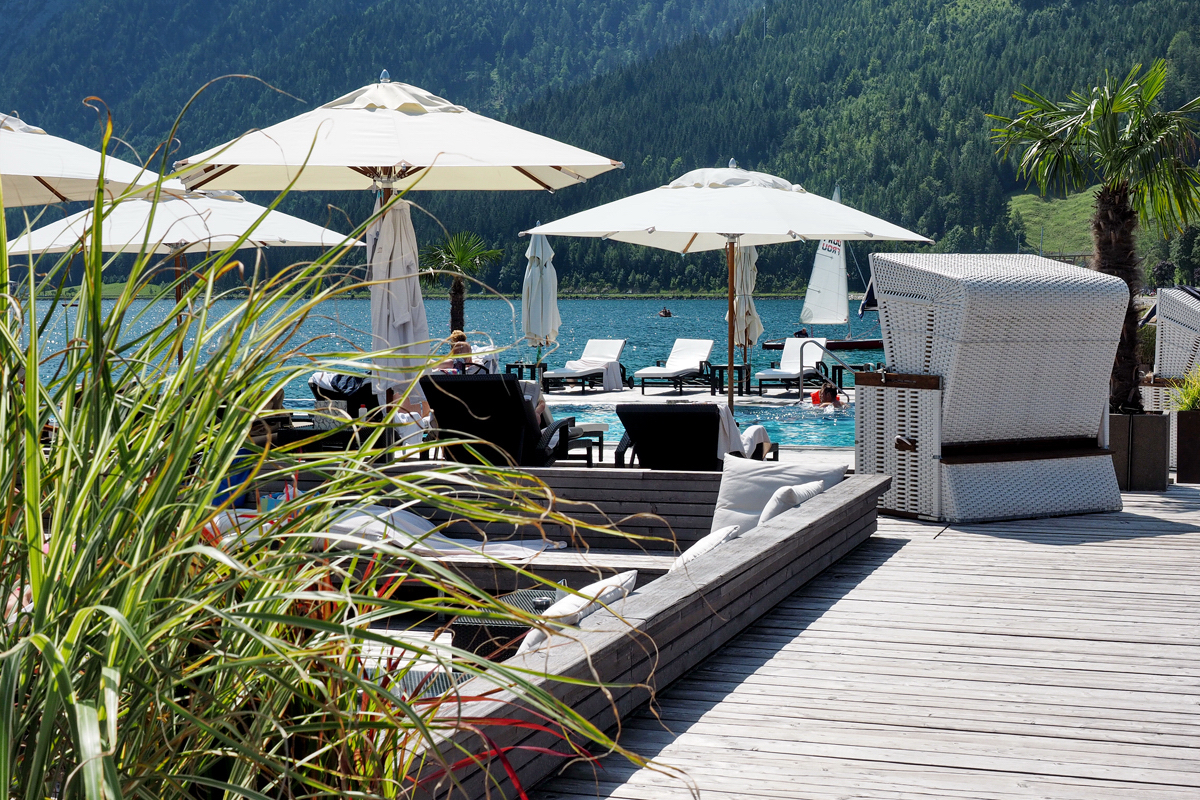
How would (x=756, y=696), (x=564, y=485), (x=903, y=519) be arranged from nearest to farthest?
(x=756, y=696), (x=564, y=485), (x=903, y=519)

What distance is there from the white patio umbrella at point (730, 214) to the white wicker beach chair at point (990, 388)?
3.75 ft

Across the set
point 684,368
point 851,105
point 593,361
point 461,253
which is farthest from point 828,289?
point 851,105

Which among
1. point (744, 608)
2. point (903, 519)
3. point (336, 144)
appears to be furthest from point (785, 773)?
point (336, 144)

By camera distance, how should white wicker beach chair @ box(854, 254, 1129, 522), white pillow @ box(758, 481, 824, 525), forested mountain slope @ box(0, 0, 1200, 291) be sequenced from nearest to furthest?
white pillow @ box(758, 481, 824, 525) → white wicker beach chair @ box(854, 254, 1129, 522) → forested mountain slope @ box(0, 0, 1200, 291)

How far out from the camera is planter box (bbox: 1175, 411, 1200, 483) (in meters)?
7.27

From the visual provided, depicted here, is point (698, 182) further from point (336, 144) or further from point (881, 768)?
point (881, 768)

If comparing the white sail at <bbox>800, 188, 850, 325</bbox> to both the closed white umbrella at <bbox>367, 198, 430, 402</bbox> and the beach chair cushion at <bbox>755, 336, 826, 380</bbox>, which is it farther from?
the closed white umbrella at <bbox>367, 198, 430, 402</bbox>

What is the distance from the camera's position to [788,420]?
41.5ft

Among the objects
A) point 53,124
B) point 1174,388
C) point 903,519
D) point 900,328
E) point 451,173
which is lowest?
point 903,519

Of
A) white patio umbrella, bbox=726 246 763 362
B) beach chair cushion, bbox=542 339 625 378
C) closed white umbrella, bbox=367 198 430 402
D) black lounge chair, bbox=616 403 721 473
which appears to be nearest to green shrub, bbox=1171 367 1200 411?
black lounge chair, bbox=616 403 721 473

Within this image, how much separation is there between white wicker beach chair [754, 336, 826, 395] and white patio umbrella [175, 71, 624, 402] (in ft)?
27.8

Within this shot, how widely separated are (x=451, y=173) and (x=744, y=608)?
388 centimetres

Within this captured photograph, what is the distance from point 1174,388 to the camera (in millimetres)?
7648

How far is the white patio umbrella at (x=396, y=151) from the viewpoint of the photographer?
551 centimetres
